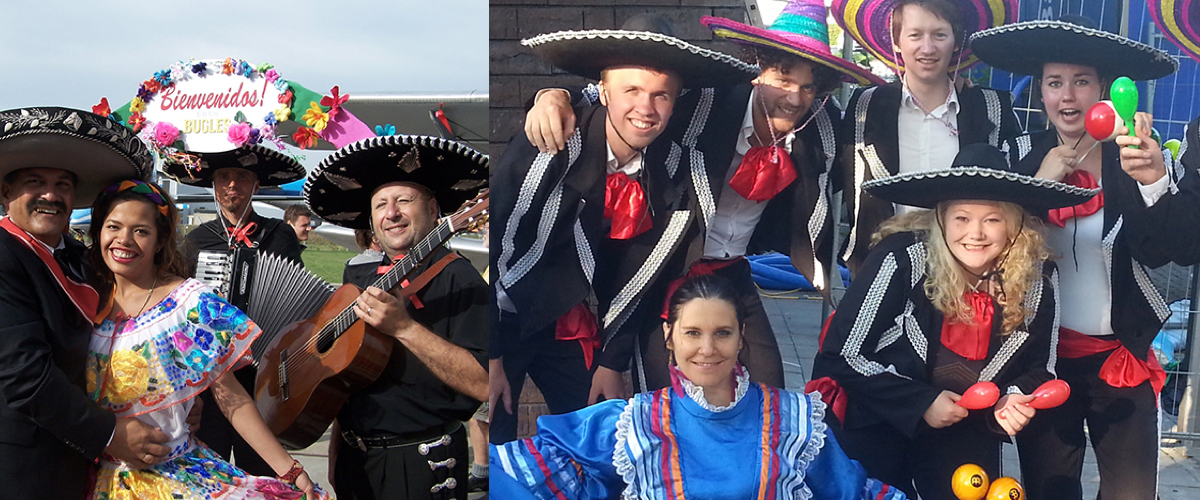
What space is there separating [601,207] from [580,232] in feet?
0.34

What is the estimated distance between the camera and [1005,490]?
2740 millimetres

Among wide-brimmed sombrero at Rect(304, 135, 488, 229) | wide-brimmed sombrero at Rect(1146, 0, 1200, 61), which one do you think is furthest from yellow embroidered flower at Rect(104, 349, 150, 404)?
wide-brimmed sombrero at Rect(1146, 0, 1200, 61)

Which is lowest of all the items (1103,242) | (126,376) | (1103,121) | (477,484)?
(477,484)

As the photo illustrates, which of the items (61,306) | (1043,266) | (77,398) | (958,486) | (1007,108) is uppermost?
(1007,108)

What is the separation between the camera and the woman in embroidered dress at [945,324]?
266cm

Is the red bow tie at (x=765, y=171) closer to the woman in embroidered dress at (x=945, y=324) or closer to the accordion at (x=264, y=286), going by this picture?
the woman in embroidered dress at (x=945, y=324)

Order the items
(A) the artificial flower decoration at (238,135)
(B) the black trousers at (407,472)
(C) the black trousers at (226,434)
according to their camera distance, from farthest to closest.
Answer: (A) the artificial flower decoration at (238,135), (C) the black trousers at (226,434), (B) the black trousers at (407,472)

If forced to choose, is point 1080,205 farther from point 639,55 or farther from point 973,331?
point 639,55

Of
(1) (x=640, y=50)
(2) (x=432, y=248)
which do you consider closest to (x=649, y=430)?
(2) (x=432, y=248)

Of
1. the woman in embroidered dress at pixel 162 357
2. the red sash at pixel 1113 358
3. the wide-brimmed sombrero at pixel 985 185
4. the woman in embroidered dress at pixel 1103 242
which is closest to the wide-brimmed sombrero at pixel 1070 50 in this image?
the woman in embroidered dress at pixel 1103 242

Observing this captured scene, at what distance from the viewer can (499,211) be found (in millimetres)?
2859

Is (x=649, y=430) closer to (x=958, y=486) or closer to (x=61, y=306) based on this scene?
(x=958, y=486)

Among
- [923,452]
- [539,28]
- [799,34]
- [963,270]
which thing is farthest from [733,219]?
[923,452]

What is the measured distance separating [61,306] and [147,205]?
1.31 feet
